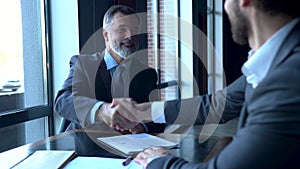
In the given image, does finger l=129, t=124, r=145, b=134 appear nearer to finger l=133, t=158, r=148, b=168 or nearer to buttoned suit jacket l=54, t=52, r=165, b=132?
buttoned suit jacket l=54, t=52, r=165, b=132

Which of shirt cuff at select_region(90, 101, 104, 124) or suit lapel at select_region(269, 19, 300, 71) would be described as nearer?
suit lapel at select_region(269, 19, 300, 71)

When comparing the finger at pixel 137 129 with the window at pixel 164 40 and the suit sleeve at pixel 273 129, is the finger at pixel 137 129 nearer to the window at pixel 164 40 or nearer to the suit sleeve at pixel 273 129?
the suit sleeve at pixel 273 129

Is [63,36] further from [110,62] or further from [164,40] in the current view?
[164,40]

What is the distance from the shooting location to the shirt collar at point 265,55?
798 mm

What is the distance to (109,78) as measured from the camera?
2.30m

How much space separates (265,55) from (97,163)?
736mm

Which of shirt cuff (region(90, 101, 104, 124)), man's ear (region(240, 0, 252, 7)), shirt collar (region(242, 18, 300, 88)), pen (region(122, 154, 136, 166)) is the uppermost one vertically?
man's ear (region(240, 0, 252, 7))

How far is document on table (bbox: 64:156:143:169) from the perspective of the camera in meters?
1.27

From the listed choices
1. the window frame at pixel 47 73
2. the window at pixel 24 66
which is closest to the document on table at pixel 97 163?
the window at pixel 24 66

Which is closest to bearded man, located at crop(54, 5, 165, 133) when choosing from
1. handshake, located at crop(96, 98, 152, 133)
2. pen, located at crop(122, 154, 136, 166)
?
handshake, located at crop(96, 98, 152, 133)

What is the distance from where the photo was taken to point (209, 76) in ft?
20.4

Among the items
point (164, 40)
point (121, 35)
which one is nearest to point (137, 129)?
point (121, 35)

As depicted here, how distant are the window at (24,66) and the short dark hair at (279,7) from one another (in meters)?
2.01

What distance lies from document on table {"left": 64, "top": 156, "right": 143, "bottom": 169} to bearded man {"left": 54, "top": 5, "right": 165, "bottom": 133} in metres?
0.59
